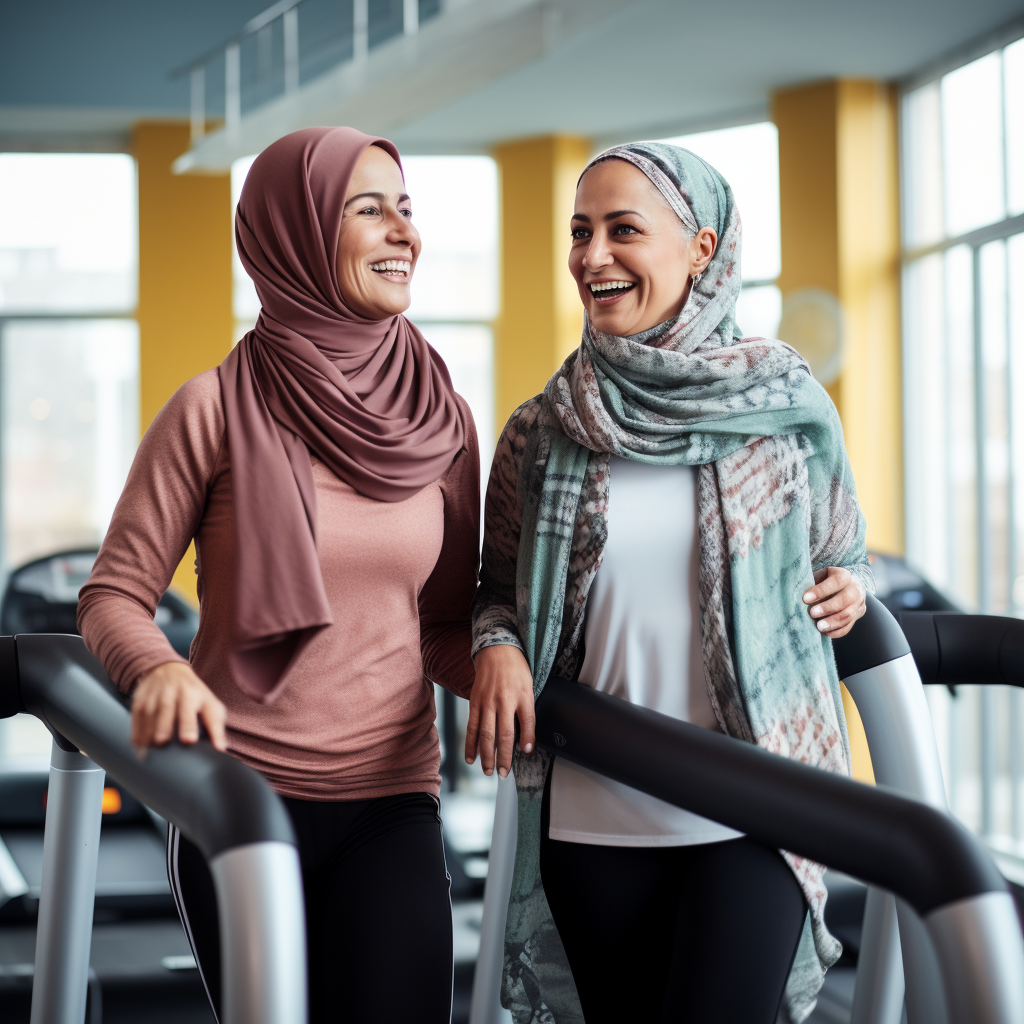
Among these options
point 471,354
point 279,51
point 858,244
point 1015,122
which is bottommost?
point 471,354

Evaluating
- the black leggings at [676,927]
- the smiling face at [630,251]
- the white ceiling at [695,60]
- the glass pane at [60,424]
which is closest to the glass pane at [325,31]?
the white ceiling at [695,60]

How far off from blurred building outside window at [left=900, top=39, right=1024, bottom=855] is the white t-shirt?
3776 millimetres

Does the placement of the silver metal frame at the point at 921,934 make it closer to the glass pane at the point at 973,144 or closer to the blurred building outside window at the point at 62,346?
the glass pane at the point at 973,144

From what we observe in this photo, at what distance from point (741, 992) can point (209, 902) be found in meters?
0.57

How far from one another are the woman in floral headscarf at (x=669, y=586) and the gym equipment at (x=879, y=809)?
0.10 m

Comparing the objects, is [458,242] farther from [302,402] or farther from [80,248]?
[302,402]

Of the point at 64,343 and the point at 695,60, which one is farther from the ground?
the point at 695,60

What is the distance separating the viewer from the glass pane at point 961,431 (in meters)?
4.79

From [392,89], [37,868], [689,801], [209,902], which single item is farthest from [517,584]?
[392,89]

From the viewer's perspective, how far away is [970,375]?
15.8ft

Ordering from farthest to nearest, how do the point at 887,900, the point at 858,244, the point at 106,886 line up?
the point at 858,244, the point at 106,886, the point at 887,900

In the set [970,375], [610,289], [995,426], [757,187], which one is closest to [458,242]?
[757,187]

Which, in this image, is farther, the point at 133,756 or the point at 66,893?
the point at 66,893

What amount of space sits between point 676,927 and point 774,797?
13.0 inches
